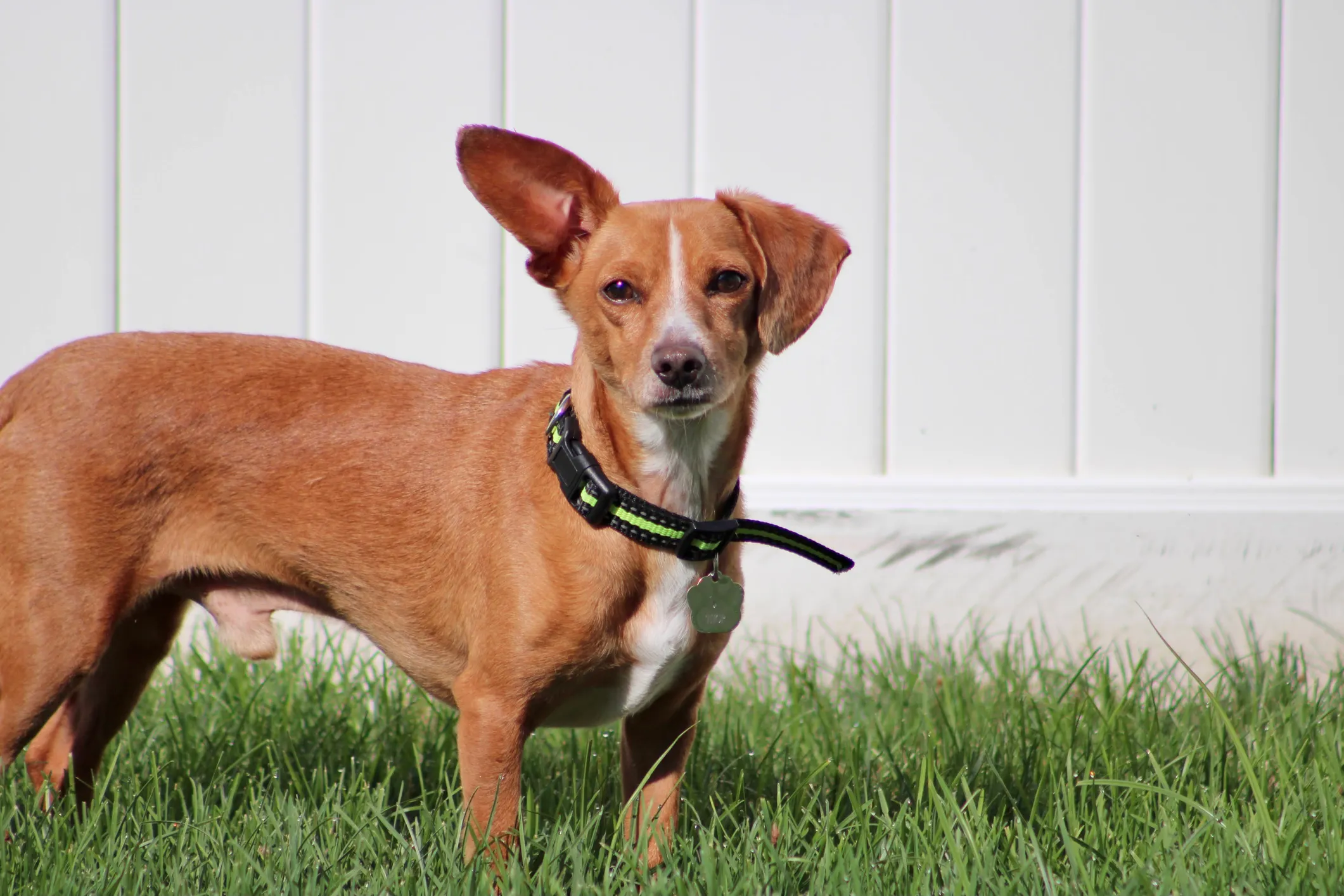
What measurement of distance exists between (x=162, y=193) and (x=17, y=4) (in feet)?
2.35

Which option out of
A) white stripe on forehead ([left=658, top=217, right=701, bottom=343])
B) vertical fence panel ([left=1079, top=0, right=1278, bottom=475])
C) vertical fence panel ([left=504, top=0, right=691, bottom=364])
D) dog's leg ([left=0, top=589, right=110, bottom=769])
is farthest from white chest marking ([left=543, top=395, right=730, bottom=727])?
vertical fence panel ([left=1079, top=0, right=1278, bottom=475])

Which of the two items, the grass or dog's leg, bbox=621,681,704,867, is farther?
dog's leg, bbox=621,681,704,867

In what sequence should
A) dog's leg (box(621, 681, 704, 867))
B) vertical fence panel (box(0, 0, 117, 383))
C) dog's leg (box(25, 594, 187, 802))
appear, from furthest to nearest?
vertical fence panel (box(0, 0, 117, 383)), dog's leg (box(25, 594, 187, 802)), dog's leg (box(621, 681, 704, 867))

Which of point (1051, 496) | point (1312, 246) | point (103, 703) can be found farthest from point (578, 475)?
point (1312, 246)

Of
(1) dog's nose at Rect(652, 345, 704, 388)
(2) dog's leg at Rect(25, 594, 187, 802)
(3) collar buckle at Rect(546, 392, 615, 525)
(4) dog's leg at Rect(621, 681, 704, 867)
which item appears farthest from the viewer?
(2) dog's leg at Rect(25, 594, 187, 802)

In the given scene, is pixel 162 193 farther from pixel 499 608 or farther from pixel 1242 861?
pixel 1242 861

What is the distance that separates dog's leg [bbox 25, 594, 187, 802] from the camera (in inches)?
106

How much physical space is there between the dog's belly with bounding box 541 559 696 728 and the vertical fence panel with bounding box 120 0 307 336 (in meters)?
2.11

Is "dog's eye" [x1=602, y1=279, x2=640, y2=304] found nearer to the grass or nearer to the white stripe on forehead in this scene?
the white stripe on forehead

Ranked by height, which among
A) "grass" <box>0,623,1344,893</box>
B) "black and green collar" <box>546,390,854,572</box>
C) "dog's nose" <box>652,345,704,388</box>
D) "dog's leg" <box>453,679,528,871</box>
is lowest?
"grass" <box>0,623,1344,893</box>

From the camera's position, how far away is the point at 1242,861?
2.05 meters

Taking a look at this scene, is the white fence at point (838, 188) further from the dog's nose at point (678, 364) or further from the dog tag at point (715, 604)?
the dog's nose at point (678, 364)

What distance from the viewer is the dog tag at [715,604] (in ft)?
7.22

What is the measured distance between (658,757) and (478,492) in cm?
65
